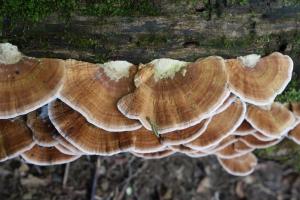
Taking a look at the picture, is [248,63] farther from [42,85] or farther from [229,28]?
[42,85]

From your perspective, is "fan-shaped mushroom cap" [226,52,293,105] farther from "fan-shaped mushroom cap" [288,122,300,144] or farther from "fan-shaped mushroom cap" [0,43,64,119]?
"fan-shaped mushroom cap" [288,122,300,144]

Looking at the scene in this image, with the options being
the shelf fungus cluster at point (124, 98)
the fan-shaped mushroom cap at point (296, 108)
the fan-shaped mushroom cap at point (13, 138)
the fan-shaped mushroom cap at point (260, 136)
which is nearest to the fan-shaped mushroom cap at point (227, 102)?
the shelf fungus cluster at point (124, 98)

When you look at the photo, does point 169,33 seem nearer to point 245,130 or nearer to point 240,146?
point 245,130

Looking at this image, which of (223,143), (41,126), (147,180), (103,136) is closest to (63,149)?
(41,126)

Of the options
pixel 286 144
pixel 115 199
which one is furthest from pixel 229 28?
pixel 115 199

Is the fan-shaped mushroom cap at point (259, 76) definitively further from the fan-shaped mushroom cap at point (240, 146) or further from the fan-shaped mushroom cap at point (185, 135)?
the fan-shaped mushroom cap at point (240, 146)

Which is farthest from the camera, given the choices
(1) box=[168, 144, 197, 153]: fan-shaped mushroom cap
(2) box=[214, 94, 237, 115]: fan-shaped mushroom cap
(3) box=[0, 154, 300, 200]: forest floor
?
(3) box=[0, 154, 300, 200]: forest floor

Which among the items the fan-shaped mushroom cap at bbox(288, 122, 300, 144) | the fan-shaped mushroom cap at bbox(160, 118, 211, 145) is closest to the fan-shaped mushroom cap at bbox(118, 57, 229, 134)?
the fan-shaped mushroom cap at bbox(160, 118, 211, 145)
